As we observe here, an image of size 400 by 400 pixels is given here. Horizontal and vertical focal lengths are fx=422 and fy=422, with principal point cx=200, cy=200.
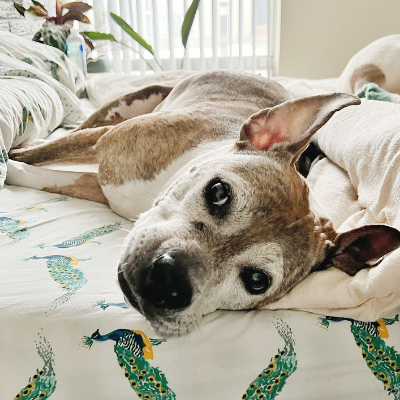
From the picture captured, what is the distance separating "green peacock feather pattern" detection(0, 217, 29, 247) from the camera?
151cm

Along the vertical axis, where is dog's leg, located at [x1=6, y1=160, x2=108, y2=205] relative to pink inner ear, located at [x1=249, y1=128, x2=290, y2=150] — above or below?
below

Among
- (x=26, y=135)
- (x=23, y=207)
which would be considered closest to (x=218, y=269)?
(x=23, y=207)

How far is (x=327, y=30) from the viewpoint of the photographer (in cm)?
606

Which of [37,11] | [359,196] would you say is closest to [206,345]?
[359,196]

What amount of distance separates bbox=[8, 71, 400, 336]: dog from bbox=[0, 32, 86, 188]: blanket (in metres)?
0.60

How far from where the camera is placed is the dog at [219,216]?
1.17m

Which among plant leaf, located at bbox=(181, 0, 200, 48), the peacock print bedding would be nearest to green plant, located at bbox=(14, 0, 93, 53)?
plant leaf, located at bbox=(181, 0, 200, 48)

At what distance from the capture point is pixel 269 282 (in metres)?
1.24

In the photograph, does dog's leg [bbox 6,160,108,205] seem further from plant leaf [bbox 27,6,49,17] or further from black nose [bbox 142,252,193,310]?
plant leaf [bbox 27,6,49,17]

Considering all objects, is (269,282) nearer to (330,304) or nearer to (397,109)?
(330,304)

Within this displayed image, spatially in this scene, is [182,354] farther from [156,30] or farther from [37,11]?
[156,30]

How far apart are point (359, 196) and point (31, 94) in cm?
197

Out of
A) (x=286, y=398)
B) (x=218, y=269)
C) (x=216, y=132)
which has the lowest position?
(x=286, y=398)

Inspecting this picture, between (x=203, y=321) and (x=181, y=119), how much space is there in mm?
1031
